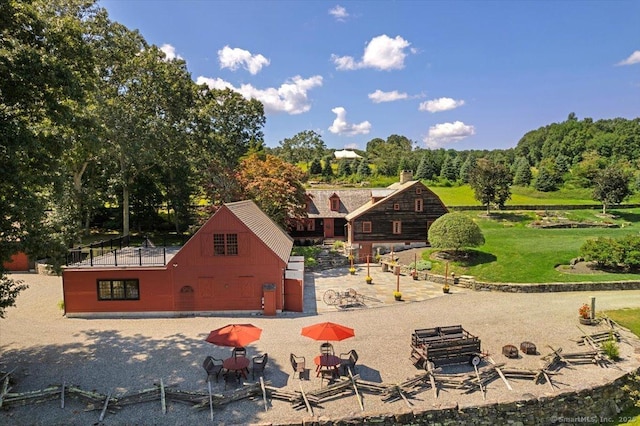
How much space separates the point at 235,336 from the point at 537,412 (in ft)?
35.5

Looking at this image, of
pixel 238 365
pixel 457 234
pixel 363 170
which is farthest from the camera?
pixel 363 170

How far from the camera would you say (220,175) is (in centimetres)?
3712

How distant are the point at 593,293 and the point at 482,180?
28.3m

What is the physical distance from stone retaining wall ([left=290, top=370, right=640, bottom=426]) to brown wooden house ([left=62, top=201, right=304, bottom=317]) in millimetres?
10449

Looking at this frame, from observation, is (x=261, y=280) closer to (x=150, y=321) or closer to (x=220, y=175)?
(x=150, y=321)

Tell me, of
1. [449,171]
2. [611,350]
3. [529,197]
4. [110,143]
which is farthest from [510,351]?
[449,171]

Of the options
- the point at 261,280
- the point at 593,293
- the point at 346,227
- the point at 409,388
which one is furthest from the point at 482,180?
the point at 409,388

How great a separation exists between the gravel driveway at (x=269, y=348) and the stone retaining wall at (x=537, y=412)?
0.27 metres

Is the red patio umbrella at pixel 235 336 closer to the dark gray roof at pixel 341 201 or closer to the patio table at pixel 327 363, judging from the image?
the patio table at pixel 327 363

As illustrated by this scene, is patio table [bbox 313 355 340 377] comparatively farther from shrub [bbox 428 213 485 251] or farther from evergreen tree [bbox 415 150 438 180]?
evergreen tree [bbox 415 150 438 180]

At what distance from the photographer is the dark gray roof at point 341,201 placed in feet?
140

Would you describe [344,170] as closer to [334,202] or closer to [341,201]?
[341,201]

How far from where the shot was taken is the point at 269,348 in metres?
17.0

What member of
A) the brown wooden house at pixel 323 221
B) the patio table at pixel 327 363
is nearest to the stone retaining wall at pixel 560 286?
the patio table at pixel 327 363
